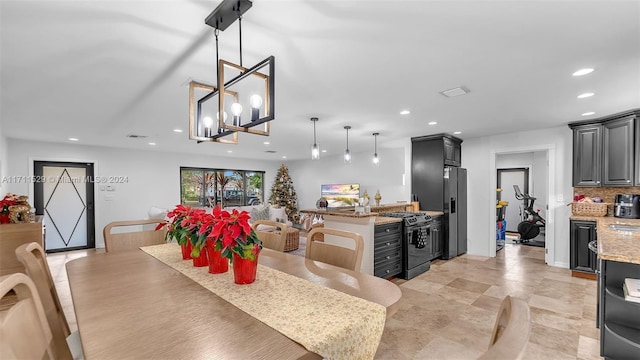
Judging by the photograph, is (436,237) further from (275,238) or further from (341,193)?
(275,238)

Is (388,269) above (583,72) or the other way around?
the other way around

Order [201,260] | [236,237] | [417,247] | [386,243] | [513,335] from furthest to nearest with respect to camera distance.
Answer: [417,247] → [386,243] → [201,260] → [236,237] → [513,335]

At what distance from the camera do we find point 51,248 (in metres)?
6.07

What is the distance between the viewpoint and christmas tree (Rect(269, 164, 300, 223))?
9266 millimetres

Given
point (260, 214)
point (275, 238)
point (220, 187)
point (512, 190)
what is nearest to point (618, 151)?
point (512, 190)

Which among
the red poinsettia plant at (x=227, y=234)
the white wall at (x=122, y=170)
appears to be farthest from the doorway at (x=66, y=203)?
the red poinsettia plant at (x=227, y=234)

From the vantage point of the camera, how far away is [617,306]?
2.03m

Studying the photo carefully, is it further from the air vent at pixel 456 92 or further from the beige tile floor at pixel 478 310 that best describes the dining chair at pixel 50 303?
the air vent at pixel 456 92

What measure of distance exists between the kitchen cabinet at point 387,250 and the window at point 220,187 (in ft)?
19.5

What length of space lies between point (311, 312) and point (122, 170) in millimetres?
7375

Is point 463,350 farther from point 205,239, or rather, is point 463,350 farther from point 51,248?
point 51,248

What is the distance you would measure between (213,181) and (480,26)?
26.1 feet

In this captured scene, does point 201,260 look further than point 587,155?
No

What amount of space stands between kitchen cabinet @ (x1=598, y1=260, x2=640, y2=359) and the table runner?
2.08 metres
